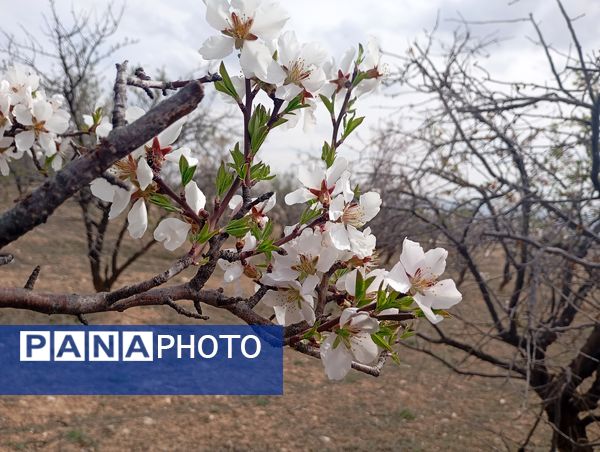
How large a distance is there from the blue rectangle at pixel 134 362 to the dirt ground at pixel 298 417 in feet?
0.48

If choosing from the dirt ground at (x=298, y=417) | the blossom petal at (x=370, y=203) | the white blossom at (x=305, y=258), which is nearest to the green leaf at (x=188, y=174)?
the white blossom at (x=305, y=258)

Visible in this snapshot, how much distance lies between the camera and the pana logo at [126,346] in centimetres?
503

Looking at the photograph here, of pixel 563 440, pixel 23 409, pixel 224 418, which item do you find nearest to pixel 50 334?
pixel 23 409

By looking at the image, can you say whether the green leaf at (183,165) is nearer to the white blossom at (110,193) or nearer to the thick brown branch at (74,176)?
the white blossom at (110,193)

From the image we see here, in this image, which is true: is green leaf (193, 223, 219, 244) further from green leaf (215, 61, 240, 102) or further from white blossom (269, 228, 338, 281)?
green leaf (215, 61, 240, 102)

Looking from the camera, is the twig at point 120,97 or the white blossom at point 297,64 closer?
the twig at point 120,97

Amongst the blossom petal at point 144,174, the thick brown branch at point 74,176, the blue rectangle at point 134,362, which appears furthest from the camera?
the blue rectangle at point 134,362

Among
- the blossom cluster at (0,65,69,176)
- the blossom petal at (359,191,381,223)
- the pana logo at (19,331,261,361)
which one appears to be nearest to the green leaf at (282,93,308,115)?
the blossom petal at (359,191,381,223)

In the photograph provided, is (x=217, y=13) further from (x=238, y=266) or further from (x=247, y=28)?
(x=238, y=266)

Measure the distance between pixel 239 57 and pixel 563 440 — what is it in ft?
11.6

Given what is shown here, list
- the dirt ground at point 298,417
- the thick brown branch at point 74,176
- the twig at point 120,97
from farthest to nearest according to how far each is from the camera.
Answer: the dirt ground at point 298,417, the twig at point 120,97, the thick brown branch at point 74,176

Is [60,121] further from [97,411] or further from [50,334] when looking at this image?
[50,334]

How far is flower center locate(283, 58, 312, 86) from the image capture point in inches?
36.0

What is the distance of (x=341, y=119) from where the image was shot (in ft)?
3.52
